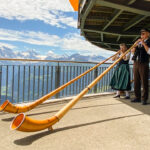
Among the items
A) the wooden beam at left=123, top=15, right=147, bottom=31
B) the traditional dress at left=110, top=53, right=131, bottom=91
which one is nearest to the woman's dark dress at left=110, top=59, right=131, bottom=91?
the traditional dress at left=110, top=53, right=131, bottom=91

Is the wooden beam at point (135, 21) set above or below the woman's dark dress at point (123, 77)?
above

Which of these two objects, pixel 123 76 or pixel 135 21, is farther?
pixel 135 21

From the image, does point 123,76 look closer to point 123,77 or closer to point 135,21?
point 123,77

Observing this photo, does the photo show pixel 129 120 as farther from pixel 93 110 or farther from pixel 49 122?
pixel 49 122

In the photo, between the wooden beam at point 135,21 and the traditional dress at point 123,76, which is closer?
the traditional dress at point 123,76

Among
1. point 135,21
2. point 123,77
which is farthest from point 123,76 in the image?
point 135,21

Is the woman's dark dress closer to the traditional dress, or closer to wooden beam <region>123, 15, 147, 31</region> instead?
the traditional dress

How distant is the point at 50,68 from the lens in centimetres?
573

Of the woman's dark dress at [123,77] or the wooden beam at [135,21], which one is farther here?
the wooden beam at [135,21]

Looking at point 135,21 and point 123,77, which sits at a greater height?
point 135,21

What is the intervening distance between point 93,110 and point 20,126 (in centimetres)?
219

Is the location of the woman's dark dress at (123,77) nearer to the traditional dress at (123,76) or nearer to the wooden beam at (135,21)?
the traditional dress at (123,76)

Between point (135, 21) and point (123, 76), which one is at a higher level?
point (135, 21)

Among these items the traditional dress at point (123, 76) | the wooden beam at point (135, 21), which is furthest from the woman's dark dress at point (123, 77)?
the wooden beam at point (135, 21)
